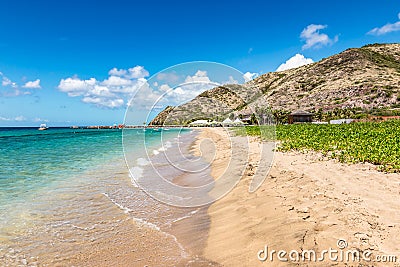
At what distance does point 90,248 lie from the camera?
18.4ft

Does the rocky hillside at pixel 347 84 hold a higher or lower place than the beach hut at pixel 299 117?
higher

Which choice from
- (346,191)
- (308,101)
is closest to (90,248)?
(346,191)

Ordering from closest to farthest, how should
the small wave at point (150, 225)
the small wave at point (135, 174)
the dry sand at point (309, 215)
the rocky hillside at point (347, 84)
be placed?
the dry sand at point (309, 215)
the small wave at point (150, 225)
the small wave at point (135, 174)
the rocky hillside at point (347, 84)

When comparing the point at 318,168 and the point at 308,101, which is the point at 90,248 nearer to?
the point at 318,168

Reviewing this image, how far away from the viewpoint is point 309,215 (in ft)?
17.0

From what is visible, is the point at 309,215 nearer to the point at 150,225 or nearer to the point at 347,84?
the point at 150,225

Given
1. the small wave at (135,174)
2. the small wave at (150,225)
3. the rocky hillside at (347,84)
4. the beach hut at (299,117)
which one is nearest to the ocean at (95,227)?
the small wave at (150,225)

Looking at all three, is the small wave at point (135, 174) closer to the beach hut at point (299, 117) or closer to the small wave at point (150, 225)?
the small wave at point (150, 225)

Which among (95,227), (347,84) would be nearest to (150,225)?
(95,227)

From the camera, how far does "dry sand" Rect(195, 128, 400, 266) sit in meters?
4.13

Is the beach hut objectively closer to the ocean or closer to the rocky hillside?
the rocky hillside

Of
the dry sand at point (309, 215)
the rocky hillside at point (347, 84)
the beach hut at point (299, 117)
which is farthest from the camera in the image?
the rocky hillside at point (347, 84)

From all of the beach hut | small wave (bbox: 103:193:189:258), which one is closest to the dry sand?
small wave (bbox: 103:193:189:258)

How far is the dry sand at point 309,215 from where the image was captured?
163 inches
